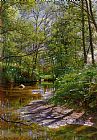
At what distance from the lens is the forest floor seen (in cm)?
1249

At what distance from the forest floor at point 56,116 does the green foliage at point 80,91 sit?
1.76 feet

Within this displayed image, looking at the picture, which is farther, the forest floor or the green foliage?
the green foliage

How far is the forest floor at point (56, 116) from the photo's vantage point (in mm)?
12492

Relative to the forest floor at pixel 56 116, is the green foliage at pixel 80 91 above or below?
above

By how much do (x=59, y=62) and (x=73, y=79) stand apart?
13.9 m

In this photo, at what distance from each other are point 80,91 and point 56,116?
8.01 feet

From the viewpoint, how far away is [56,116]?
13.1 meters

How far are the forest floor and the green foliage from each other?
1.76 feet

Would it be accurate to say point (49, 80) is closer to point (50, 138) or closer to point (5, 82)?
point (5, 82)

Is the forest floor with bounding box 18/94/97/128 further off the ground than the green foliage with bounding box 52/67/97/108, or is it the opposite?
the green foliage with bounding box 52/67/97/108

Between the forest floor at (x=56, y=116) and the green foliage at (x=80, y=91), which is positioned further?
the green foliage at (x=80, y=91)

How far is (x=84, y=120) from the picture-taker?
12992 millimetres

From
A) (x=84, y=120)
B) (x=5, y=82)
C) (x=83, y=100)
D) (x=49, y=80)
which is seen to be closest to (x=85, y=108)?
(x=83, y=100)

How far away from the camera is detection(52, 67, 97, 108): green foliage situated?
14.7 m
